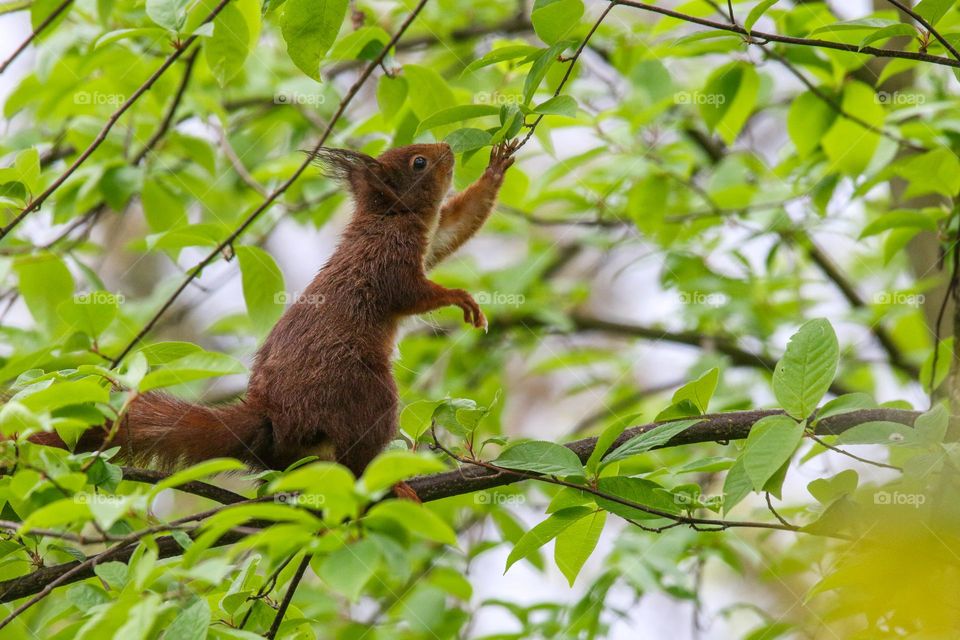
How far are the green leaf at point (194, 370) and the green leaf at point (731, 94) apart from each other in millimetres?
2347

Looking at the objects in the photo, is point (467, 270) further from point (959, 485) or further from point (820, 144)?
point (959, 485)

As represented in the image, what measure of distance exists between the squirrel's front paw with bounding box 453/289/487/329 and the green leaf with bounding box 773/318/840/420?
4.46 ft

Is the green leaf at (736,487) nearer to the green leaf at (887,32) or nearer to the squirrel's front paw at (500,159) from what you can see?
the green leaf at (887,32)

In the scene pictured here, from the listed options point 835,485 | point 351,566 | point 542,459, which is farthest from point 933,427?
point 351,566

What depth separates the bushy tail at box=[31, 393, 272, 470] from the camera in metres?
2.96

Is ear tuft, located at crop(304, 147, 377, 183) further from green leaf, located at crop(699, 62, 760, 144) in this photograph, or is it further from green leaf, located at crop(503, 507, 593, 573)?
green leaf, located at crop(503, 507, 593, 573)

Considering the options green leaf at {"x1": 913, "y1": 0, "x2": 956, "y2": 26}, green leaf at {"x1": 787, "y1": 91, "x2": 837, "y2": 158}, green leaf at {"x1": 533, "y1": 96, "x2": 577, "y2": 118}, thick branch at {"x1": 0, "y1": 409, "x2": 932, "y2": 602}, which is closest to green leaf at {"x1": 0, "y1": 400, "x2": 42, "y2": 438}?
thick branch at {"x1": 0, "y1": 409, "x2": 932, "y2": 602}

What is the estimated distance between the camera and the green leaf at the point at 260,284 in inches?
123

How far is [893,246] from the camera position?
12.1 ft

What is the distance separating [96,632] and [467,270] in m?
4.05

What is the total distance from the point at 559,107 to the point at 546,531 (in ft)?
3.51

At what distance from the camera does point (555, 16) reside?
251cm

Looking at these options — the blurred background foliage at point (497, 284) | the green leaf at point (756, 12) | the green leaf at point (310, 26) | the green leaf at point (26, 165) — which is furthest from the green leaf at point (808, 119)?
the green leaf at point (26, 165)

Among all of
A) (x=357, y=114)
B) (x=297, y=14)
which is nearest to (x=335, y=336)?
(x=297, y=14)
